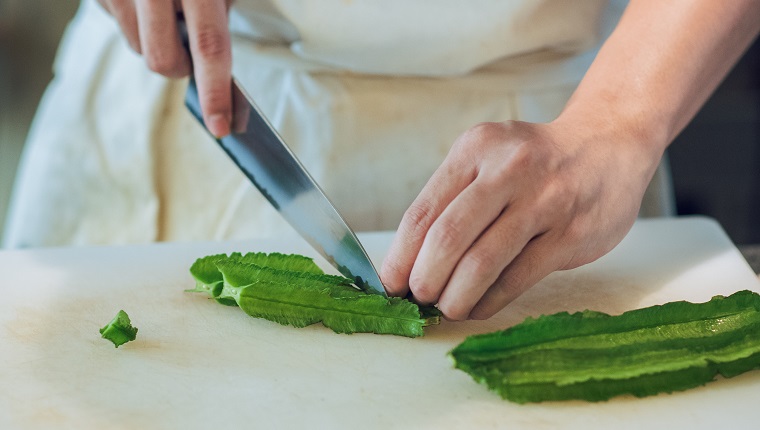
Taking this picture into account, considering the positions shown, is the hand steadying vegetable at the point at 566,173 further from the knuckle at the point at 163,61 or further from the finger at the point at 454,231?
the knuckle at the point at 163,61

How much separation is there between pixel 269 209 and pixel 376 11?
0.50m

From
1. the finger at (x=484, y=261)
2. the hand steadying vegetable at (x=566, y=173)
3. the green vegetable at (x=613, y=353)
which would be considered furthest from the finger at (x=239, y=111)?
the green vegetable at (x=613, y=353)

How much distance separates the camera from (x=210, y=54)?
1488 millimetres

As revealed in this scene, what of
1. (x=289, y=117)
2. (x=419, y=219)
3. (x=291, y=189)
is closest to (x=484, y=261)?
(x=419, y=219)

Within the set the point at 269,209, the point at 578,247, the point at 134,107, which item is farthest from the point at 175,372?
the point at 134,107

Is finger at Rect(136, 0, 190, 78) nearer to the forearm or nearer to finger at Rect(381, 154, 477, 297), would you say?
finger at Rect(381, 154, 477, 297)

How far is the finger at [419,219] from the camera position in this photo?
125cm

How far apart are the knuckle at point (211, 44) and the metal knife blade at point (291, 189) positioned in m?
0.06

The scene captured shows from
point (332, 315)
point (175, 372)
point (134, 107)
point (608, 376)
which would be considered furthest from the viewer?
point (134, 107)

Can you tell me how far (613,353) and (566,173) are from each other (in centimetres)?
31

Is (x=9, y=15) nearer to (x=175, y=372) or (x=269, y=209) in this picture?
(x=269, y=209)

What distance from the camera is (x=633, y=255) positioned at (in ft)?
5.16

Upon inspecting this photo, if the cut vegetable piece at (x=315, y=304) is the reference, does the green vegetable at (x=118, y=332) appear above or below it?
below

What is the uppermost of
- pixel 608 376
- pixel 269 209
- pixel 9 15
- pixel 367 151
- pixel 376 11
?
pixel 376 11
